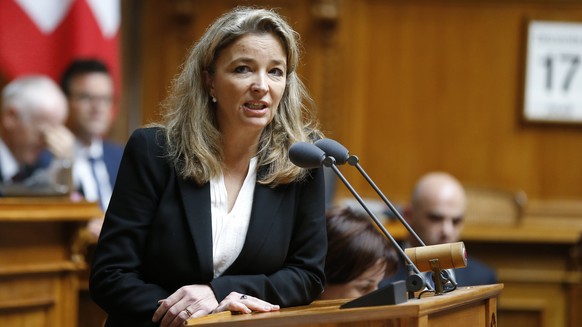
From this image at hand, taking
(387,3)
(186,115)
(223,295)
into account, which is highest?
(387,3)

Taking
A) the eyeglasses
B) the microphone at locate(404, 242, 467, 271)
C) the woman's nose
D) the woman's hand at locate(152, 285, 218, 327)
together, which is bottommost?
the woman's hand at locate(152, 285, 218, 327)

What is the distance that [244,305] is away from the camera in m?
2.31

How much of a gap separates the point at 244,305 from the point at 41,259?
2.34 metres

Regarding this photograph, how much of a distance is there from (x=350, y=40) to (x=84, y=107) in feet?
6.75

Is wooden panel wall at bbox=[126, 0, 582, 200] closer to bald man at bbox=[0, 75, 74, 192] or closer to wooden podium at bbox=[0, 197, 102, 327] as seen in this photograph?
bald man at bbox=[0, 75, 74, 192]

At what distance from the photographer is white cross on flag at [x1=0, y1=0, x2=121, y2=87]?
6379 millimetres

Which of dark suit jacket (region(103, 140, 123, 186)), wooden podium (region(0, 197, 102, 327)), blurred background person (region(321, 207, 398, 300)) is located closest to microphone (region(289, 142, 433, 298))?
blurred background person (region(321, 207, 398, 300))

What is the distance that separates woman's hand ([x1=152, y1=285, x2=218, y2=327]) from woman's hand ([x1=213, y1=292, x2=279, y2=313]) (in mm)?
46

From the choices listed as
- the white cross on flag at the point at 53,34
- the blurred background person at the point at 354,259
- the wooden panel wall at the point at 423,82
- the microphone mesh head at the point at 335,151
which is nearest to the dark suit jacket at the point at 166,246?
the microphone mesh head at the point at 335,151

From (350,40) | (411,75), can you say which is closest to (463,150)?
(411,75)

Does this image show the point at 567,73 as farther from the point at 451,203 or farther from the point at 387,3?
the point at 451,203

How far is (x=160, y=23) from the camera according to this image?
7.23 m

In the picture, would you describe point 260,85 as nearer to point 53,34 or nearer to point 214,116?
point 214,116

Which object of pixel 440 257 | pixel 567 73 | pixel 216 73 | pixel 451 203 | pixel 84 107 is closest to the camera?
pixel 440 257
